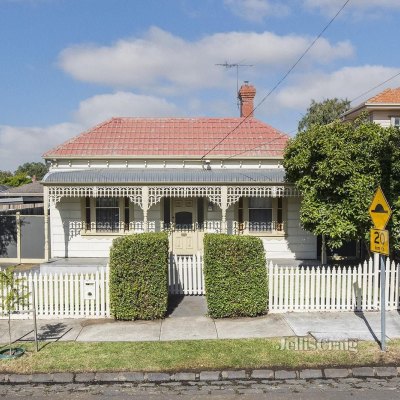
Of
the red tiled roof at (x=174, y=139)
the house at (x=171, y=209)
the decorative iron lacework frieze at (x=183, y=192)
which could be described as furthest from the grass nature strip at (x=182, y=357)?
the red tiled roof at (x=174, y=139)

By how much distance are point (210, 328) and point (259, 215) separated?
27.9 ft

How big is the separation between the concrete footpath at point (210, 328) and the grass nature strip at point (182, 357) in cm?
43

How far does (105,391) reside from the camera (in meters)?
6.09

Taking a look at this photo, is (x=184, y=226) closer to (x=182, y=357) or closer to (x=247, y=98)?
(x=247, y=98)

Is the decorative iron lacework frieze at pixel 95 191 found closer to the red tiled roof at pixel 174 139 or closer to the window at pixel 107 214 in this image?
the window at pixel 107 214

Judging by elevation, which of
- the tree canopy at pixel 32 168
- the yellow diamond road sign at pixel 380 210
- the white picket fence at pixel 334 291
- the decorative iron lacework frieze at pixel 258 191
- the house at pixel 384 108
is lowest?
the white picket fence at pixel 334 291

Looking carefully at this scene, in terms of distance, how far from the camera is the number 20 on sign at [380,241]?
704 cm

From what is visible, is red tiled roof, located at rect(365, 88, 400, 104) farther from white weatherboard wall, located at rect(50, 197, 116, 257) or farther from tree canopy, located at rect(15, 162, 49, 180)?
tree canopy, located at rect(15, 162, 49, 180)

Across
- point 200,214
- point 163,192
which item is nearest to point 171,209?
point 200,214

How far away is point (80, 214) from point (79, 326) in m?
8.10

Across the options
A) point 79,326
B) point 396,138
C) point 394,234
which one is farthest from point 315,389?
point 396,138

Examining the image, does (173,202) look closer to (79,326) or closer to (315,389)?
(79,326)

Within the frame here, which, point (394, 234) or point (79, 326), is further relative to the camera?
point (394, 234)

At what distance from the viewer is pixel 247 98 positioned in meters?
20.3
